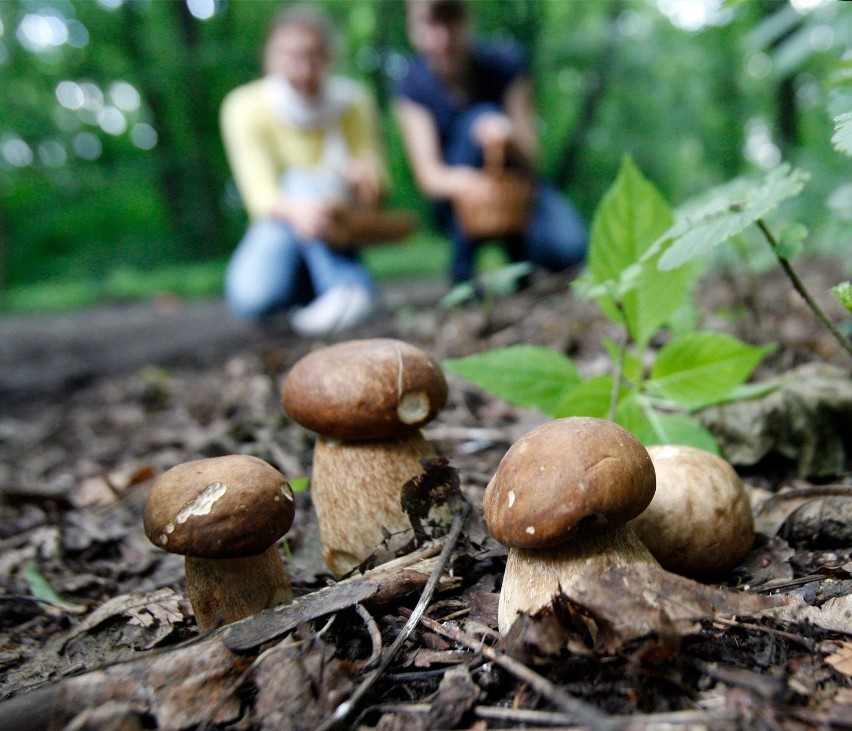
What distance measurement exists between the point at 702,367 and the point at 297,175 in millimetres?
5905

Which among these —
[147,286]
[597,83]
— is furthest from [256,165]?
[597,83]

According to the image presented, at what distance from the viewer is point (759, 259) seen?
3832 mm

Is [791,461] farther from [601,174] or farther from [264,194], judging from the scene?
[601,174]

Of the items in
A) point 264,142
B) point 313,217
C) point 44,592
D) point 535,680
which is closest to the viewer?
point 535,680

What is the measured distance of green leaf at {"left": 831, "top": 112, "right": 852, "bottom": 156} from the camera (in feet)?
4.21

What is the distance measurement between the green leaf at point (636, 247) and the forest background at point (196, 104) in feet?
51.7

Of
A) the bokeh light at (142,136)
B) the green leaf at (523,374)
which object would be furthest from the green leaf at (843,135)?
the bokeh light at (142,136)

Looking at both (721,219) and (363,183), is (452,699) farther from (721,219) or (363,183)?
(363,183)

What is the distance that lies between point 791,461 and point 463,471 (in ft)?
3.56

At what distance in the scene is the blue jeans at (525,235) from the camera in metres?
6.75

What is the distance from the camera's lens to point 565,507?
127 centimetres

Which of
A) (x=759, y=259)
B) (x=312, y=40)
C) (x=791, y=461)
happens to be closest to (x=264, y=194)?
(x=312, y=40)

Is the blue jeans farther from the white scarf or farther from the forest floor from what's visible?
the forest floor

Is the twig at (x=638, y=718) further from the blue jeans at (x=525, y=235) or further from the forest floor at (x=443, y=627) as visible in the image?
the blue jeans at (x=525, y=235)
